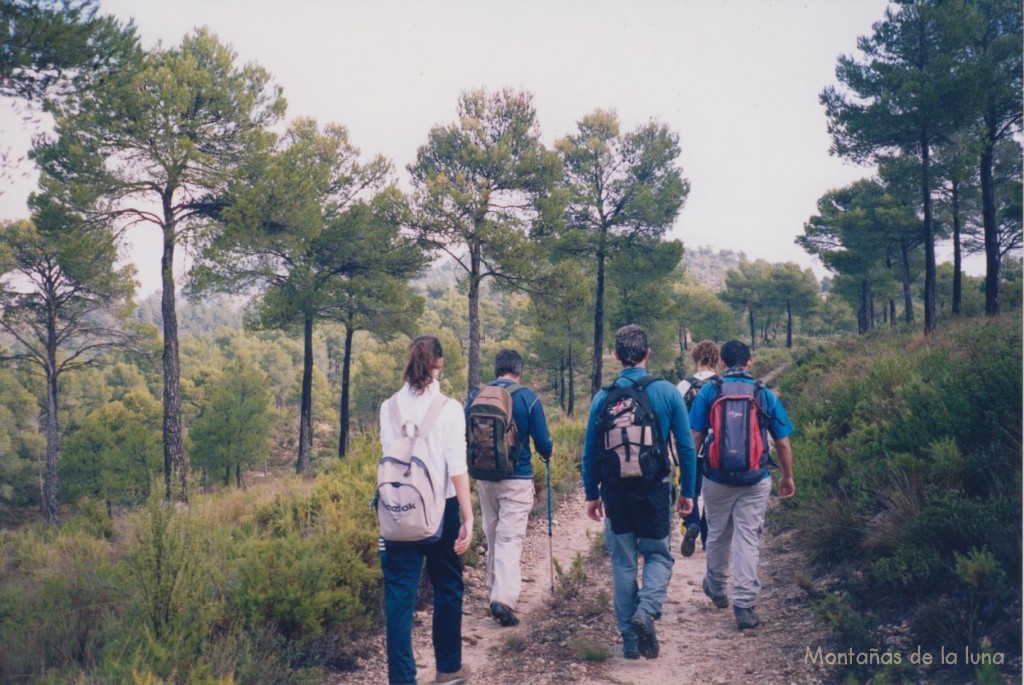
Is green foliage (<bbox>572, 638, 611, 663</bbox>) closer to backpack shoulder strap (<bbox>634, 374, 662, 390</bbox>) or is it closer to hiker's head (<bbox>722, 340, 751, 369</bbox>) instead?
backpack shoulder strap (<bbox>634, 374, 662, 390</bbox>)

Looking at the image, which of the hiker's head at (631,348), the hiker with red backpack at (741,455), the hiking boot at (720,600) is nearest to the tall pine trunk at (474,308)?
the hiking boot at (720,600)

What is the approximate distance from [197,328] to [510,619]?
19072 cm

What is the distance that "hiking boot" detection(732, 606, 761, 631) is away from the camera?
4.65 m

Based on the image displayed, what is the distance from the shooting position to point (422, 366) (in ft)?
12.0

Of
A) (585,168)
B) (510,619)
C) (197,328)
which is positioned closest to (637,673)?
(510,619)

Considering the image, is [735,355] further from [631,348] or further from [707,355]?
[631,348]

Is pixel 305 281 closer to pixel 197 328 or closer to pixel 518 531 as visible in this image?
pixel 518 531

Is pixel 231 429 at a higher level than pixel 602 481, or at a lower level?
lower

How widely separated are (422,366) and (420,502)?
0.79 metres

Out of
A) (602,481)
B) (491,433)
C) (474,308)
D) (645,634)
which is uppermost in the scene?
(474,308)

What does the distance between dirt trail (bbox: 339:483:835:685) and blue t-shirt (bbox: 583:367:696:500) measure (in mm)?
1126

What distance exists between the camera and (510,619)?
5.04 meters

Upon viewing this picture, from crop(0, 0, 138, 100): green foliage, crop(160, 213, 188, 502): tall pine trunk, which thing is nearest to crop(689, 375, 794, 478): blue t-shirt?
crop(0, 0, 138, 100): green foliage

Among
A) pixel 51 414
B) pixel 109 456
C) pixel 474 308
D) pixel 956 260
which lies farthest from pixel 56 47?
pixel 109 456
